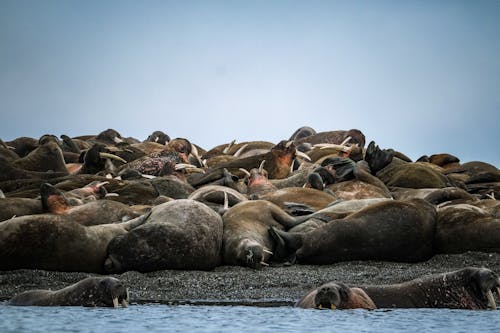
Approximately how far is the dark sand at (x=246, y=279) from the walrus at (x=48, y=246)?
0.21 metres

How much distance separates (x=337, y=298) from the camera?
9.02m

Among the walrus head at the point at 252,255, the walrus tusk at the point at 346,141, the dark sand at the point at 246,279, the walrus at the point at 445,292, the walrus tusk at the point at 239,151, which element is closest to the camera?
the walrus at the point at 445,292

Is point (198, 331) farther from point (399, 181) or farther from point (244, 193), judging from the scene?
point (399, 181)

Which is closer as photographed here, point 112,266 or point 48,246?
point 48,246

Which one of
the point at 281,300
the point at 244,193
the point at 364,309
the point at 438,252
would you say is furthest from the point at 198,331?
the point at 244,193

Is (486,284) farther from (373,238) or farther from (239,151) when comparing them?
(239,151)

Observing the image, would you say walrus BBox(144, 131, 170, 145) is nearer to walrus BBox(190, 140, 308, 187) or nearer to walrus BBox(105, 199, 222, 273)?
walrus BBox(190, 140, 308, 187)

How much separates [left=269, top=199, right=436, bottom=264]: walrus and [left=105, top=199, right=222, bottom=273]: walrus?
1.45 m

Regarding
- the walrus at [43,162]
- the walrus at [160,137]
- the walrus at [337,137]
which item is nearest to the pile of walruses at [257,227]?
the walrus at [43,162]

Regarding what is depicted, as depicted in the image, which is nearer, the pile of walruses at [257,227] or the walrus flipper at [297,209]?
the pile of walruses at [257,227]

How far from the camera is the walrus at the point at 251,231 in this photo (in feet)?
44.7

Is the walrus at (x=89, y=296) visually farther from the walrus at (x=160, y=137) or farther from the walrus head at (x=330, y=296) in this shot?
the walrus at (x=160, y=137)

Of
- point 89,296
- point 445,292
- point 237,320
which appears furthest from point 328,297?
point 89,296

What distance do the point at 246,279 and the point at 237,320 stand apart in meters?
3.62
